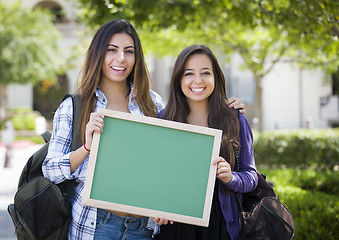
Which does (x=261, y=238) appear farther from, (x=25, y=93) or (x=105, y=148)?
(x=25, y=93)

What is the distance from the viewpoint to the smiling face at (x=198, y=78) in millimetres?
2438

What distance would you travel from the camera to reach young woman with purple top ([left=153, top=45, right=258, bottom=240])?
2.29 metres

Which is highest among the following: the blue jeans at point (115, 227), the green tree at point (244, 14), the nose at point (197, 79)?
the green tree at point (244, 14)

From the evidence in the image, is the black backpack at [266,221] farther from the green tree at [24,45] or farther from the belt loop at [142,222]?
the green tree at [24,45]

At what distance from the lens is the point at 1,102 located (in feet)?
76.6

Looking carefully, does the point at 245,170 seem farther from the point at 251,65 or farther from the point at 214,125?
the point at 251,65

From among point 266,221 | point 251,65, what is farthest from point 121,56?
point 251,65

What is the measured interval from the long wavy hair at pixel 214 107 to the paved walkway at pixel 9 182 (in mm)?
3466

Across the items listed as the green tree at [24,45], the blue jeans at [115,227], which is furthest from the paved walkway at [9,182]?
the green tree at [24,45]

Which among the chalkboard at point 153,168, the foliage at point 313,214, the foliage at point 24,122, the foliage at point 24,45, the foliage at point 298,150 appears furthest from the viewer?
the foliage at point 24,122

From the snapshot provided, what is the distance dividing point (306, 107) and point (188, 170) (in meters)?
23.0

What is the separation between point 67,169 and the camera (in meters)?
2.27

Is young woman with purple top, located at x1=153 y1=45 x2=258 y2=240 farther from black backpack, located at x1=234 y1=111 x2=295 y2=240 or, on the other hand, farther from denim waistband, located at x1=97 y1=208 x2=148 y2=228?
denim waistband, located at x1=97 y1=208 x2=148 y2=228

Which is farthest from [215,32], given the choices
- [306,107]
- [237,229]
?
[306,107]
